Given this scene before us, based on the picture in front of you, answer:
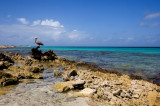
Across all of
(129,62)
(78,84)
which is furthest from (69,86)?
(129,62)

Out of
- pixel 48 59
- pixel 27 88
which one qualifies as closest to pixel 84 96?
pixel 27 88

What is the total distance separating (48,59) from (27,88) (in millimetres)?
15093

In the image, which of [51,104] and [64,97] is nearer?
[51,104]

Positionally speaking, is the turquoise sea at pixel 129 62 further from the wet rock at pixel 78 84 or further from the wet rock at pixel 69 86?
the wet rock at pixel 69 86

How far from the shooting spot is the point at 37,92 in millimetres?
7707

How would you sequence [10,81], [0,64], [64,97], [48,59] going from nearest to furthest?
[64,97]
[10,81]
[0,64]
[48,59]

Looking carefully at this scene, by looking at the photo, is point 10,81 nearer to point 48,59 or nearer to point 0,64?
point 0,64

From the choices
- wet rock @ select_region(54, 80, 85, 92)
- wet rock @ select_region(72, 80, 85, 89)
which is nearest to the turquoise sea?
wet rock @ select_region(72, 80, 85, 89)

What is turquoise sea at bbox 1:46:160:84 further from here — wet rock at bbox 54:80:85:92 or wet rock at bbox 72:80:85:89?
wet rock at bbox 54:80:85:92

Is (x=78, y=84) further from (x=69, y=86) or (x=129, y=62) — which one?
(x=129, y=62)

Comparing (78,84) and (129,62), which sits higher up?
(78,84)

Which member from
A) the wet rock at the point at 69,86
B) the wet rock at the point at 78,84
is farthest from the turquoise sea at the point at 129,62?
the wet rock at the point at 69,86

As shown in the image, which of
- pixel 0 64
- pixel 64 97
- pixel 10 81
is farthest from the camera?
pixel 0 64

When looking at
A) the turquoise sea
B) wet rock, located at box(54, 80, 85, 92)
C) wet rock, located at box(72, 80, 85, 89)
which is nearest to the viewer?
wet rock, located at box(54, 80, 85, 92)
